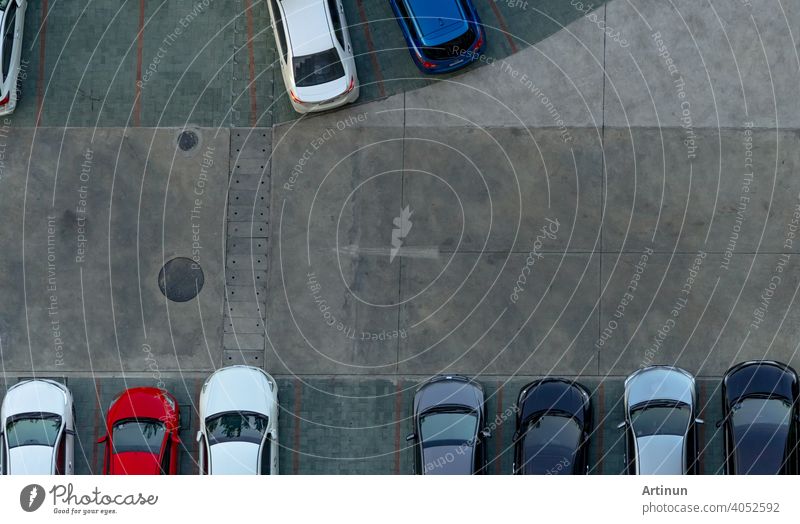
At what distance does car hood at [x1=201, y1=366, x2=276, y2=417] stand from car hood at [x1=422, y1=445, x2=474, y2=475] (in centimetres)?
390

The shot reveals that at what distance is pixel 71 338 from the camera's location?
95.1 ft

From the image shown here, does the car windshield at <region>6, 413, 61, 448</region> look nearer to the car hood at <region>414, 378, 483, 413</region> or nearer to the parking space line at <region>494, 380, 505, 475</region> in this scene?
the car hood at <region>414, 378, 483, 413</region>

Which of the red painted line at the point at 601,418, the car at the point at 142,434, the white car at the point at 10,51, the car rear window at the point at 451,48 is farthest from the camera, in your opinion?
the white car at the point at 10,51

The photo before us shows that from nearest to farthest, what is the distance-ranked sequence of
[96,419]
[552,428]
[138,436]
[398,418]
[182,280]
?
[552,428], [138,436], [398,418], [96,419], [182,280]

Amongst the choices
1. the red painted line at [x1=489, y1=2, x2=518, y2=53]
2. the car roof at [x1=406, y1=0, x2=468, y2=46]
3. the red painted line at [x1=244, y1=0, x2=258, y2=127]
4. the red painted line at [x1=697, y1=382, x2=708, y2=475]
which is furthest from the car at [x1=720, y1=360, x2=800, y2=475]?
the red painted line at [x1=244, y1=0, x2=258, y2=127]

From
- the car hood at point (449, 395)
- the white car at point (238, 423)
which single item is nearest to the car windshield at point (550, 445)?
the car hood at point (449, 395)

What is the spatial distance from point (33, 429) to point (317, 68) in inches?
425

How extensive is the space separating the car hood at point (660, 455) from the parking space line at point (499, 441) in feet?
10.6

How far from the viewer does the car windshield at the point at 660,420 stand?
1075 inches

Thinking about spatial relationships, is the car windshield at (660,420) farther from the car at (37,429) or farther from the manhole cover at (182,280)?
the car at (37,429)

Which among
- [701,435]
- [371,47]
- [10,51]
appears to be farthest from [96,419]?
[701,435]

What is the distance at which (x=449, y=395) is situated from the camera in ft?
91.8

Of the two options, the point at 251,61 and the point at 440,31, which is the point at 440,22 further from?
the point at 251,61
